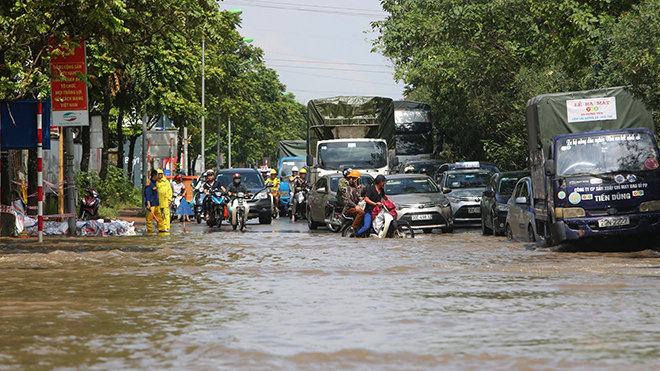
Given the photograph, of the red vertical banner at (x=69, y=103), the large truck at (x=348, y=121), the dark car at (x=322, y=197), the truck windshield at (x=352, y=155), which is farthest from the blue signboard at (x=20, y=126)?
the large truck at (x=348, y=121)

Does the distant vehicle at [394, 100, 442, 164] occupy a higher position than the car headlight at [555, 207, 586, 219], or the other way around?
the distant vehicle at [394, 100, 442, 164]

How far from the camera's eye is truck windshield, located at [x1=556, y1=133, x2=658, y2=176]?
1595cm

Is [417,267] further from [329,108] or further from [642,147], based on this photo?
[329,108]

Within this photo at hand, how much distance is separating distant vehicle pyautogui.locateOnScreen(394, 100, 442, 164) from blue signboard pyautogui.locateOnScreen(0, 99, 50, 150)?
24.6m

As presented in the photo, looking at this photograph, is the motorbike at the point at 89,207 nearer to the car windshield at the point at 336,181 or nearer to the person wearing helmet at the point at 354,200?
the car windshield at the point at 336,181

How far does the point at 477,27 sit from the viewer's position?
32.7 m

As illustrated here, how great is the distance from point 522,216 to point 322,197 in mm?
8029

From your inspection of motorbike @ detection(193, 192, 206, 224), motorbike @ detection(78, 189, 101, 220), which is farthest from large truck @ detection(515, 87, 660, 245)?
motorbike @ detection(193, 192, 206, 224)

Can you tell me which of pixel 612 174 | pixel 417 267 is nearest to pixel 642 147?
pixel 612 174

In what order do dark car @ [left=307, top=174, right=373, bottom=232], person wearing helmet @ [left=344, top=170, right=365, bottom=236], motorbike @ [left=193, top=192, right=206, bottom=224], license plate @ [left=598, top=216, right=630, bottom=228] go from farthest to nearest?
1. motorbike @ [left=193, top=192, right=206, bottom=224]
2. dark car @ [left=307, top=174, right=373, bottom=232]
3. person wearing helmet @ [left=344, top=170, right=365, bottom=236]
4. license plate @ [left=598, top=216, right=630, bottom=228]

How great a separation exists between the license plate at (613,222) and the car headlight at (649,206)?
0.32 metres

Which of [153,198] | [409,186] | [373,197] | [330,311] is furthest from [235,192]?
[330,311]

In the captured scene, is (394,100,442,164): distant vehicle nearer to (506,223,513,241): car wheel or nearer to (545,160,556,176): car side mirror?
(506,223,513,241): car wheel

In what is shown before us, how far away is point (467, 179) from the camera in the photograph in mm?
27484
